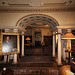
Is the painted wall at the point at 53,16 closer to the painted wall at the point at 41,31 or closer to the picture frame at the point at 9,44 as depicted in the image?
the picture frame at the point at 9,44

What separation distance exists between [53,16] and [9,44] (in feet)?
12.1

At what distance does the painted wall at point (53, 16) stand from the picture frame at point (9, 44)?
1353mm

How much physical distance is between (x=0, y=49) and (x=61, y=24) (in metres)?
4.43

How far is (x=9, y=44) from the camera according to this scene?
14.9 feet

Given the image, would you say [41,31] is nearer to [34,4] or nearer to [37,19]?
[37,19]

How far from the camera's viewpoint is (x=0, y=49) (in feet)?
14.1

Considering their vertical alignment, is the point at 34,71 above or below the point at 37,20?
below

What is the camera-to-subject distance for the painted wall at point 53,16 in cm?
545

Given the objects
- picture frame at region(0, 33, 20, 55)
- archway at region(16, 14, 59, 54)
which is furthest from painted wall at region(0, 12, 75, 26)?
picture frame at region(0, 33, 20, 55)

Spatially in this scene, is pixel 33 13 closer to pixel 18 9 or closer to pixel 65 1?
pixel 18 9

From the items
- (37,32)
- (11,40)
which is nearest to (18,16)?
(11,40)

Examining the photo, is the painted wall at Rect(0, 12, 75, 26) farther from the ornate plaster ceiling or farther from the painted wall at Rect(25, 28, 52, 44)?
the painted wall at Rect(25, 28, 52, 44)

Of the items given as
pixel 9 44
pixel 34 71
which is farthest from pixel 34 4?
pixel 34 71

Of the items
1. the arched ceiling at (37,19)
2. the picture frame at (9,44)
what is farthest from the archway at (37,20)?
the picture frame at (9,44)
